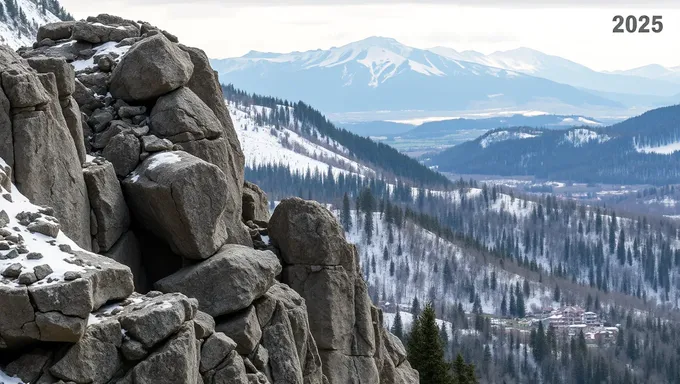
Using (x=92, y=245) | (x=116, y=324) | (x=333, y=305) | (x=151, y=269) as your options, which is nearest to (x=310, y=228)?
(x=333, y=305)

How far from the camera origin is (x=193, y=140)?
34844 millimetres

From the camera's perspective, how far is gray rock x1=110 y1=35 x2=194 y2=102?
34.9m

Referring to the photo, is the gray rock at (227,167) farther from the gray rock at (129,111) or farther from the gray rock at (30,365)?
the gray rock at (30,365)

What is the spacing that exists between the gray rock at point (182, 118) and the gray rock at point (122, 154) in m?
1.47

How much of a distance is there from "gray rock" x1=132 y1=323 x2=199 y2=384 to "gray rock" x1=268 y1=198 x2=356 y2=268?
1203 cm

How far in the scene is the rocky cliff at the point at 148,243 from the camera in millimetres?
23375

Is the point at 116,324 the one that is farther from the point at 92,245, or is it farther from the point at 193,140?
the point at 193,140

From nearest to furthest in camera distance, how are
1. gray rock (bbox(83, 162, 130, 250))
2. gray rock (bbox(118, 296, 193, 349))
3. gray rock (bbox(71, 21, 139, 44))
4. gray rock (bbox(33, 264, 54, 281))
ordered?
gray rock (bbox(33, 264, 54, 281)) < gray rock (bbox(118, 296, 193, 349)) < gray rock (bbox(83, 162, 130, 250)) < gray rock (bbox(71, 21, 139, 44))

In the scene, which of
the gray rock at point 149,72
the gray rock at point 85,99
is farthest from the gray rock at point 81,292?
the gray rock at point 85,99

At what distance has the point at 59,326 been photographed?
22547 millimetres

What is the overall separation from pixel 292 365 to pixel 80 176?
7821 millimetres

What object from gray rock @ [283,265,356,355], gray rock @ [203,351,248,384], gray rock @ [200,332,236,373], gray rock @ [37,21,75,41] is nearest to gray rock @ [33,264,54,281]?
gray rock @ [200,332,236,373]

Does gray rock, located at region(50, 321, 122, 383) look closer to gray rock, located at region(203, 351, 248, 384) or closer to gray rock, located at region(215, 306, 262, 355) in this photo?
gray rock, located at region(203, 351, 248, 384)

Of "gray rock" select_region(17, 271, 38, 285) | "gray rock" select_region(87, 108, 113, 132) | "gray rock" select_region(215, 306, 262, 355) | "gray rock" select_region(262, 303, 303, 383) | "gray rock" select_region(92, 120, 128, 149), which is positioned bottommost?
"gray rock" select_region(262, 303, 303, 383)
